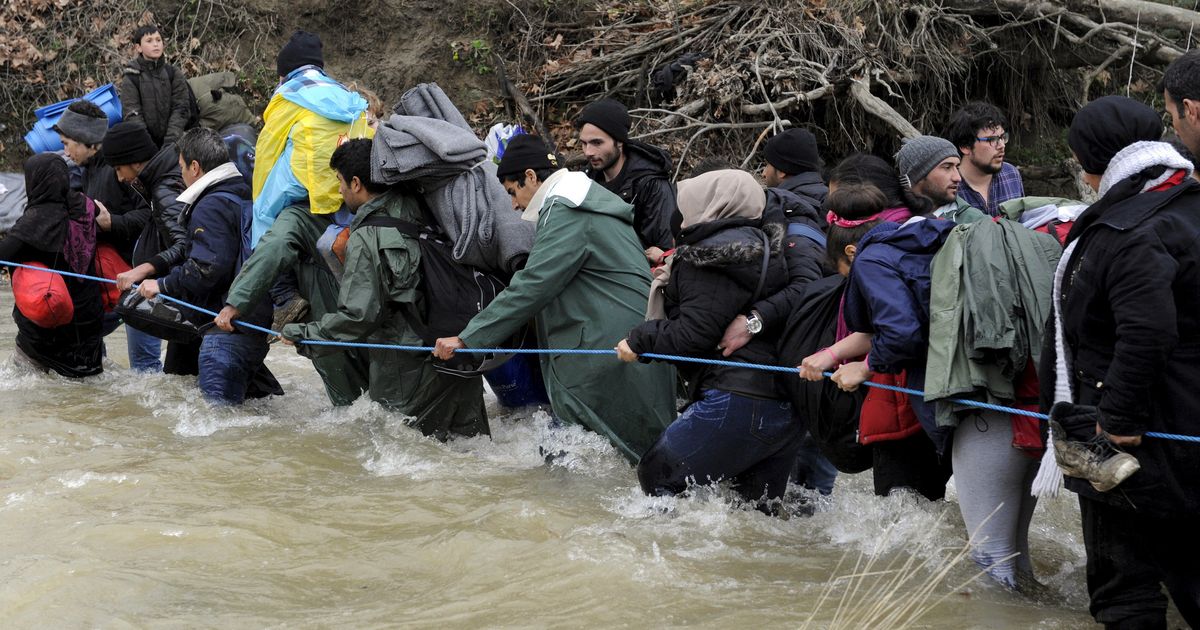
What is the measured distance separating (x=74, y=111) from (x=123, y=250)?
0.96m

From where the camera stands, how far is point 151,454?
6.18 metres

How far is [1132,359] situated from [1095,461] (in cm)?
31

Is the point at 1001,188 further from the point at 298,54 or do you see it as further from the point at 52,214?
the point at 52,214

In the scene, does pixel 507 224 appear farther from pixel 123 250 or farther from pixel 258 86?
pixel 258 86

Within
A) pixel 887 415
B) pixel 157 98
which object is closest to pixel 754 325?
pixel 887 415

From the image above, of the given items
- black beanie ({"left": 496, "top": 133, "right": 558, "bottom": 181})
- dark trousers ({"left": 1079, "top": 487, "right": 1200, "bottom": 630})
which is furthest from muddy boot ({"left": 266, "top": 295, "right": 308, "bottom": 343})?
dark trousers ({"left": 1079, "top": 487, "right": 1200, "bottom": 630})

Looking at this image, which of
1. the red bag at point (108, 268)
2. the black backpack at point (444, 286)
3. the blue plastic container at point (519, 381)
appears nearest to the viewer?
the black backpack at point (444, 286)

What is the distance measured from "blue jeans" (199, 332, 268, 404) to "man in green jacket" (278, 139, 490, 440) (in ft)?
2.12

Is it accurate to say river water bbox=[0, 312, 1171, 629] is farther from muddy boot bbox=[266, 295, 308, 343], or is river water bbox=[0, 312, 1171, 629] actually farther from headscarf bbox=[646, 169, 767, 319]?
headscarf bbox=[646, 169, 767, 319]

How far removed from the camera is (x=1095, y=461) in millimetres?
3162

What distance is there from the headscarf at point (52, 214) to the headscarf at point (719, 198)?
4386 mm

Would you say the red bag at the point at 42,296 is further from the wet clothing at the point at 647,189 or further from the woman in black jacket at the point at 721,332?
the woman in black jacket at the point at 721,332

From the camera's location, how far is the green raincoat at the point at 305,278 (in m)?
5.99

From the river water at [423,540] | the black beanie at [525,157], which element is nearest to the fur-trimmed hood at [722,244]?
the river water at [423,540]
